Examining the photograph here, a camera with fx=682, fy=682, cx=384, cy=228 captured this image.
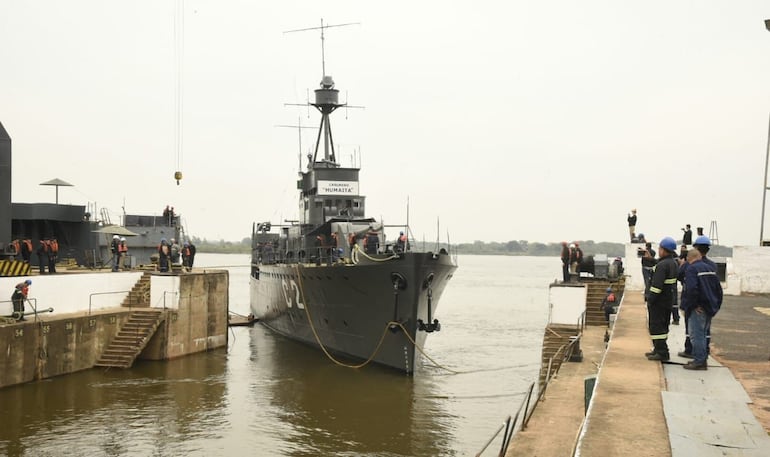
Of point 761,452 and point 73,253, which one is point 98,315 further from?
point 761,452

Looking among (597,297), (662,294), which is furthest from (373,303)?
(662,294)

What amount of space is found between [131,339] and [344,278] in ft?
23.4

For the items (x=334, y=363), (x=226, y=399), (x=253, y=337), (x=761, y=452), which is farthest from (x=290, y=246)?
(x=761, y=452)

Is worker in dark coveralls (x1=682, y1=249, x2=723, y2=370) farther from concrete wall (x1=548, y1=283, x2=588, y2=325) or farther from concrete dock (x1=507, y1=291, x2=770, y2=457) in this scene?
concrete wall (x1=548, y1=283, x2=588, y2=325)

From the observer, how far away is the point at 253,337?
30.0 meters

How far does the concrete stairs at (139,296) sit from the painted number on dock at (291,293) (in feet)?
16.6

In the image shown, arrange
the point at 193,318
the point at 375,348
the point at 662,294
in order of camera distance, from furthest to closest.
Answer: the point at 193,318 → the point at 375,348 → the point at 662,294

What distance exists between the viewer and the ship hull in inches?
742

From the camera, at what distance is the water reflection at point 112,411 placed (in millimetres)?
13523

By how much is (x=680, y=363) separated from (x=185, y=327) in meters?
18.1

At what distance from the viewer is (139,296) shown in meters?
23.9

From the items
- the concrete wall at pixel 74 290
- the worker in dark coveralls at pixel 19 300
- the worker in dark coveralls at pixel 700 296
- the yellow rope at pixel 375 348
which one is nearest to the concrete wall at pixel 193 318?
the concrete wall at pixel 74 290

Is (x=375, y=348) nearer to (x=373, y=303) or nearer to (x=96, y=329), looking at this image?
(x=373, y=303)

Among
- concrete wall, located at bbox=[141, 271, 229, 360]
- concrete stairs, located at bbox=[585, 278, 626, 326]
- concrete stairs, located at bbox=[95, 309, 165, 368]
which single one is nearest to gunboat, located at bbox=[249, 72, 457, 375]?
concrete wall, located at bbox=[141, 271, 229, 360]
